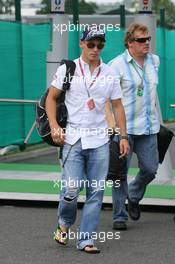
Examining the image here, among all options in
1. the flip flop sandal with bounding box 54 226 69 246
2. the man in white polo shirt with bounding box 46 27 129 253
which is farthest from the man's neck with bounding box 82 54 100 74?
the flip flop sandal with bounding box 54 226 69 246

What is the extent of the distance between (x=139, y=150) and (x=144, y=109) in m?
0.44

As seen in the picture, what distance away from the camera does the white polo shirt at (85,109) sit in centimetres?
684

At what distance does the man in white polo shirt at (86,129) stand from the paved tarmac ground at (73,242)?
261 millimetres

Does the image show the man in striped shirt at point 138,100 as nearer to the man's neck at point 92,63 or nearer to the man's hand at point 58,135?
the man's neck at point 92,63

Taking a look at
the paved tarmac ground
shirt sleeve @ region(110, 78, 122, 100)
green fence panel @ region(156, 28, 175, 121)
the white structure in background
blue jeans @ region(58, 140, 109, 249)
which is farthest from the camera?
green fence panel @ region(156, 28, 175, 121)

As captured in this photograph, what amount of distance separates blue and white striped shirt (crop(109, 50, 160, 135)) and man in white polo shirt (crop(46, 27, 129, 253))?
2.88 feet

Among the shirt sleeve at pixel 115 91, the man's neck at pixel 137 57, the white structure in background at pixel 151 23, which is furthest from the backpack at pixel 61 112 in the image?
the white structure in background at pixel 151 23

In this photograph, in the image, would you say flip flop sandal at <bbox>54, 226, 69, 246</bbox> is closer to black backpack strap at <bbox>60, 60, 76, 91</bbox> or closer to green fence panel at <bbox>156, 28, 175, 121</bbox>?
black backpack strap at <bbox>60, 60, 76, 91</bbox>

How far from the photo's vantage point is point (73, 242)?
7473 millimetres

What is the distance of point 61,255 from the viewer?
6.92m

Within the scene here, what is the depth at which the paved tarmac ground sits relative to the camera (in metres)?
6.76

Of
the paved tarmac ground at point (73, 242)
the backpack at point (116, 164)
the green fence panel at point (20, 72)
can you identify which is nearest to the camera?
the paved tarmac ground at point (73, 242)

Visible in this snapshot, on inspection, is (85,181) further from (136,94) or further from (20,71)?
(20,71)

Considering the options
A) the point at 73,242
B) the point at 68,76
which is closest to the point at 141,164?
the point at 73,242
